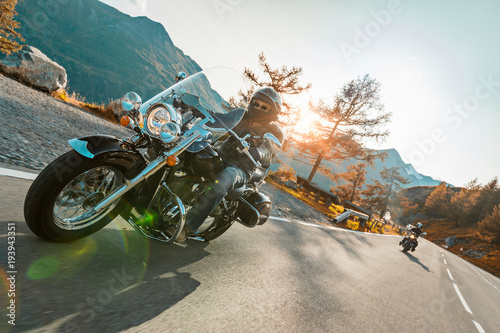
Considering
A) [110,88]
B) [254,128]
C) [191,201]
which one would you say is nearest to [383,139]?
[254,128]

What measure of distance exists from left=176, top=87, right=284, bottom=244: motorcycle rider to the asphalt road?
472 millimetres

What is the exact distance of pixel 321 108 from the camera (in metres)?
21.4

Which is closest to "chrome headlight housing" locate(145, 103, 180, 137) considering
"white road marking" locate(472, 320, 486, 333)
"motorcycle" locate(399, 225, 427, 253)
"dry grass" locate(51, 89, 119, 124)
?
"white road marking" locate(472, 320, 486, 333)

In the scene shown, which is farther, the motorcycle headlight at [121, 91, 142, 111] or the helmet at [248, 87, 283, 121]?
the helmet at [248, 87, 283, 121]

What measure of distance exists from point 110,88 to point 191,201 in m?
189

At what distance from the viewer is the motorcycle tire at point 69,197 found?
162 centimetres

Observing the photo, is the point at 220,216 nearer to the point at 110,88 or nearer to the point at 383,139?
the point at 383,139

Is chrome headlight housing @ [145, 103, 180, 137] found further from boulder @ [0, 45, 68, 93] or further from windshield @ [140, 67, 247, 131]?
boulder @ [0, 45, 68, 93]

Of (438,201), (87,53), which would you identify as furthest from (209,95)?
(87,53)

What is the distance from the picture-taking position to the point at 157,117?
1.87m

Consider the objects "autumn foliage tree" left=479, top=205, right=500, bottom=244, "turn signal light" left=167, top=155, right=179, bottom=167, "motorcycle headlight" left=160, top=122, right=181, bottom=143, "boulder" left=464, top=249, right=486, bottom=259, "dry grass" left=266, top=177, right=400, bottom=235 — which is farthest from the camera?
"autumn foliage tree" left=479, top=205, right=500, bottom=244

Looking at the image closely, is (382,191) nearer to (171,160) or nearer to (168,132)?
(171,160)

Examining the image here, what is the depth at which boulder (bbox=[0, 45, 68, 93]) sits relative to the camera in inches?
353

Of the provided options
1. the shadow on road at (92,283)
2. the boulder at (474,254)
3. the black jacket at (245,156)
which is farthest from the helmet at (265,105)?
the boulder at (474,254)
